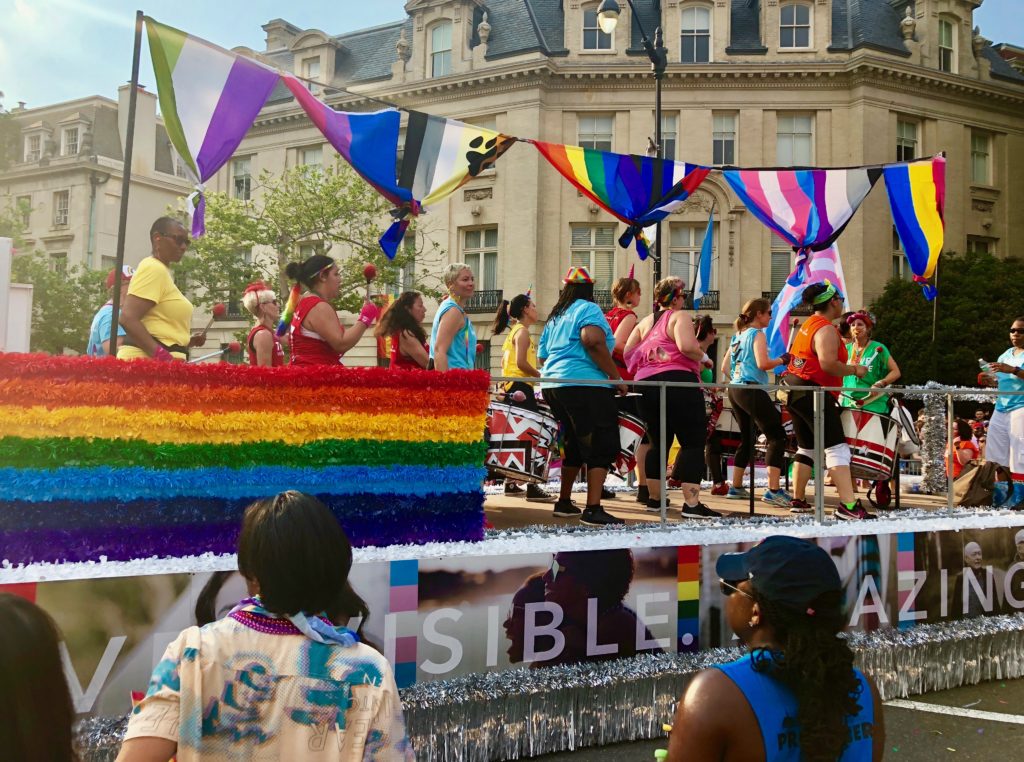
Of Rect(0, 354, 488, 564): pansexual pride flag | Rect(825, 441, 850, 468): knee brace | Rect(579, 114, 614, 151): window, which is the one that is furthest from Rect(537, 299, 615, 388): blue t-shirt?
Rect(579, 114, 614, 151): window

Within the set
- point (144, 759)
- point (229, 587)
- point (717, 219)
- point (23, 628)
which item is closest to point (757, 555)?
point (144, 759)

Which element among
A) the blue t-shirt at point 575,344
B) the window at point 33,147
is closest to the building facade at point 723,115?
the window at point 33,147

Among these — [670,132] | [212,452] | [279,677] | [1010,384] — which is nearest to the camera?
[279,677]

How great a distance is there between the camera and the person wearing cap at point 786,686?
181 cm

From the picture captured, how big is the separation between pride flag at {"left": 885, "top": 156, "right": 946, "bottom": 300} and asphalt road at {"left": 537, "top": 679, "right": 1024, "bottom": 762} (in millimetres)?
3710

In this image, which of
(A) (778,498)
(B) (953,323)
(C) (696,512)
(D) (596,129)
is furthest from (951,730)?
(D) (596,129)

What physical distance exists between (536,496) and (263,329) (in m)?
2.45

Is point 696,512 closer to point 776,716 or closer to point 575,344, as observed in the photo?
point 575,344

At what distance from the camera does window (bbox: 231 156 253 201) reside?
33.3 m

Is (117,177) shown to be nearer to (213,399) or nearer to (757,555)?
(213,399)

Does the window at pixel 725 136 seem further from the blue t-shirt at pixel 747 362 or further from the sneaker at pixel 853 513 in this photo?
the sneaker at pixel 853 513

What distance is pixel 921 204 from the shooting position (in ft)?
25.0

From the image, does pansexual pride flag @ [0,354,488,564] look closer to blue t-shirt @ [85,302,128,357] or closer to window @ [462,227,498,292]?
blue t-shirt @ [85,302,128,357]

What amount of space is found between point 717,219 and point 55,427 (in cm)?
2646
